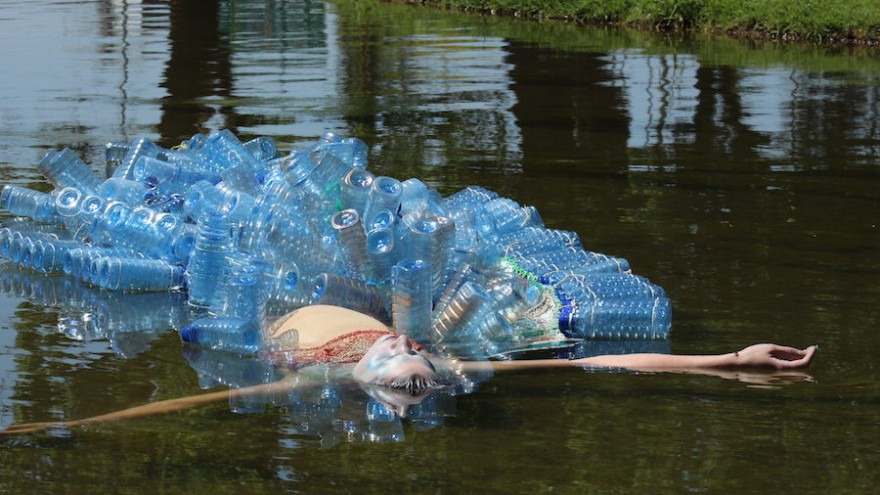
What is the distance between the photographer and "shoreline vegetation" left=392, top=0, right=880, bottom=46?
20.0 m

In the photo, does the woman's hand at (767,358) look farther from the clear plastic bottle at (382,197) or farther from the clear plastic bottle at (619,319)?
the clear plastic bottle at (382,197)

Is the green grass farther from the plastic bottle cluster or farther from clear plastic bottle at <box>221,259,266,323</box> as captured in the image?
clear plastic bottle at <box>221,259,266,323</box>

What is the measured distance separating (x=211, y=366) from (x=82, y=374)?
0.56 m

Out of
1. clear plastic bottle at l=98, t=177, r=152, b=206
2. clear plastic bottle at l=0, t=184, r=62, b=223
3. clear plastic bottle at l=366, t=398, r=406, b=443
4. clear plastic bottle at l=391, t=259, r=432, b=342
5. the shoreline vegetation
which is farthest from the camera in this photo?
the shoreline vegetation

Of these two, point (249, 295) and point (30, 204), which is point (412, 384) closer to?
point (249, 295)

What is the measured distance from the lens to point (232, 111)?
45.4ft

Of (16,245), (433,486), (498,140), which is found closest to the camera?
(433,486)

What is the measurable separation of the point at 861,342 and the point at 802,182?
3.88 metres

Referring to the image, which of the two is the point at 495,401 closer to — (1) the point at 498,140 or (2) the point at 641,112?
(1) the point at 498,140

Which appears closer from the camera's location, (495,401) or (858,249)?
(495,401)

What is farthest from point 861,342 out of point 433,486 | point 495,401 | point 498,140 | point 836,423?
point 498,140

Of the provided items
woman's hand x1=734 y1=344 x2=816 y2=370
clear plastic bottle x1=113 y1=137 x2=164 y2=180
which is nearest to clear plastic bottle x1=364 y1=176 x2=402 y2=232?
woman's hand x1=734 y1=344 x2=816 y2=370

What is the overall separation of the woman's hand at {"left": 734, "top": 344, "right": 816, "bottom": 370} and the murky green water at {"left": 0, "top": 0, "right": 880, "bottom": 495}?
0.37 ft

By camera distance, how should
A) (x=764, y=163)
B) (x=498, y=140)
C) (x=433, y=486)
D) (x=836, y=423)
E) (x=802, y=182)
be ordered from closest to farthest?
(x=433, y=486) → (x=836, y=423) → (x=802, y=182) → (x=764, y=163) → (x=498, y=140)
